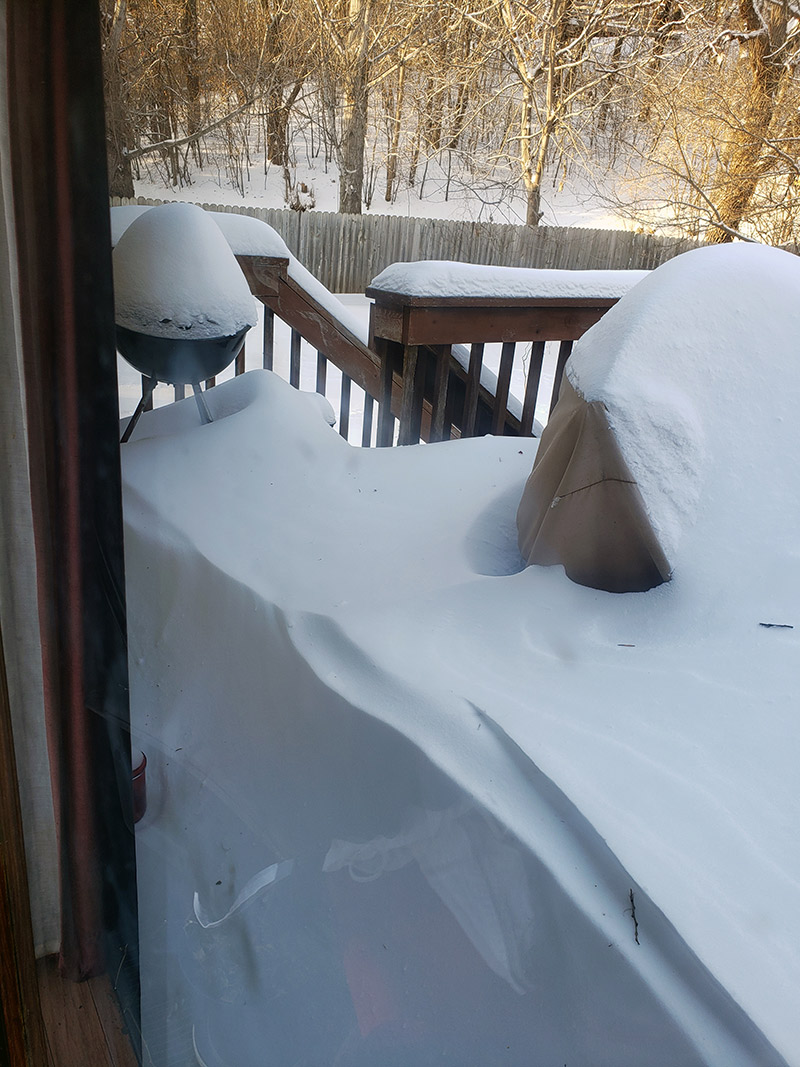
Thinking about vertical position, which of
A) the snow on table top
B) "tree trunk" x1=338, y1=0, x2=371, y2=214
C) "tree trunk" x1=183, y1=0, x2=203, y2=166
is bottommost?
the snow on table top

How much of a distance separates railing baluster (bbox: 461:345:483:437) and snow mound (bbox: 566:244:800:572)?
1121 mm

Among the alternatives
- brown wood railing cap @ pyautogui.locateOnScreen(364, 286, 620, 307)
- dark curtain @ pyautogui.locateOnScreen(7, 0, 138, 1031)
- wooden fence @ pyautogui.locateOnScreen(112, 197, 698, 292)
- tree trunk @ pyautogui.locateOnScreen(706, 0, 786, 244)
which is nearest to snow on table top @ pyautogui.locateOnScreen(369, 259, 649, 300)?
brown wood railing cap @ pyautogui.locateOnScreen(364, 286, 620, 307)

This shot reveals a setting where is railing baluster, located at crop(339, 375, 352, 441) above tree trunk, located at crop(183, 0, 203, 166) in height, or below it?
below

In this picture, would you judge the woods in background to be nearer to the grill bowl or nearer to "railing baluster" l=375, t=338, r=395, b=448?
the grill bowl

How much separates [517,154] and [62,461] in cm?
1446

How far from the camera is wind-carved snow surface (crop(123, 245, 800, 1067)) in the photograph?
2.47ft

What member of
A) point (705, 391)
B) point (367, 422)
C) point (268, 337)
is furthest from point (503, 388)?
point (705, 391)

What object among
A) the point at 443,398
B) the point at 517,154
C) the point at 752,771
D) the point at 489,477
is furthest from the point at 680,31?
the point at 752,771

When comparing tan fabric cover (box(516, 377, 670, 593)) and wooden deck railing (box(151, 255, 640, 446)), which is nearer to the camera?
tan fabric cover (box(516, 377, 670, 593))

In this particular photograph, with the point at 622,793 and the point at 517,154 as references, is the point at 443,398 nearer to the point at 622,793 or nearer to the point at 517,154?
the point at 622,793

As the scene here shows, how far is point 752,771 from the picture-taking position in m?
0.89

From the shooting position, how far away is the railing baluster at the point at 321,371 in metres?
2.60

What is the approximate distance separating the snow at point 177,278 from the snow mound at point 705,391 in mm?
1006

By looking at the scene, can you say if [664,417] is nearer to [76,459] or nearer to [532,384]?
[76,459]
